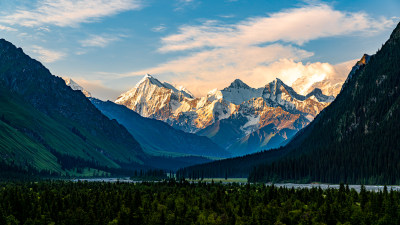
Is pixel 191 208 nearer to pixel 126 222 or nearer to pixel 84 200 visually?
pixel 126 222

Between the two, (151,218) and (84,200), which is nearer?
(151,218)

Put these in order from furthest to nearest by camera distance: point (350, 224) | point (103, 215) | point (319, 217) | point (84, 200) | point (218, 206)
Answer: point (84, 200), point (218, 206), point (103, 215), point (319, 217), point (350, 224)

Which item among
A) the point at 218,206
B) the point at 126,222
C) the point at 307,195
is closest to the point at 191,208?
the point at 218,206

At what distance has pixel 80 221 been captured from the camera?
150m

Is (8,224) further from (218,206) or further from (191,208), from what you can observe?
(218,206)

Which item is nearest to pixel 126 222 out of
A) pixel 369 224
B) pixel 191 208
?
pixel 191 208

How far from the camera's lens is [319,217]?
145m

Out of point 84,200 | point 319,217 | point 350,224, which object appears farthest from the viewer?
point 84,200

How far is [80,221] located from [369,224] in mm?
80782

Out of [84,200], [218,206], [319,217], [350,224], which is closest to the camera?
[350,224]

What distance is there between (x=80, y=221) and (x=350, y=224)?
75761 millimetres

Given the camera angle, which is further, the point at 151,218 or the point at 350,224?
the point at 151,218

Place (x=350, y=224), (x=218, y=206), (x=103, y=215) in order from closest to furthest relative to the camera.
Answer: (x=350, y=224), (x=103, y=215), (x=218, y=206)

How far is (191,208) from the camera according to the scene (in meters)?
167
